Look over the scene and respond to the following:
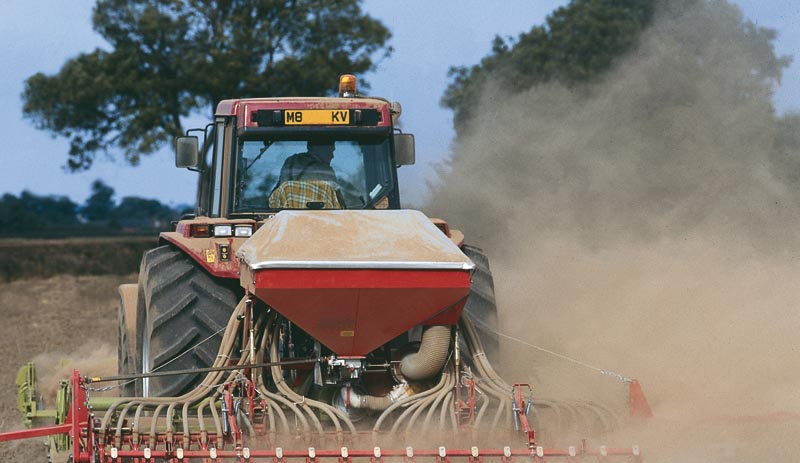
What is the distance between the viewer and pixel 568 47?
29.0 meters

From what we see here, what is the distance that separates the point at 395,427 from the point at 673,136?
941 centimetres

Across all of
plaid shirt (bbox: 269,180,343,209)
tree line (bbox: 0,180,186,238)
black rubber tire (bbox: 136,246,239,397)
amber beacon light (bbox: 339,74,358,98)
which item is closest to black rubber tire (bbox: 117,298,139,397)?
black rubber tire (bbox: 136,246,239,397)

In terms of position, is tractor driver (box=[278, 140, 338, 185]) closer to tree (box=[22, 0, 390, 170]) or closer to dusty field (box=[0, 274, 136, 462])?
Answer: dusty field (box=[0, 274, 136, 462])

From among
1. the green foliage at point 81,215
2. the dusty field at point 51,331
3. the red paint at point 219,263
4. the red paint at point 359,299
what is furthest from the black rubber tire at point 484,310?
the green foliage at point 81,215

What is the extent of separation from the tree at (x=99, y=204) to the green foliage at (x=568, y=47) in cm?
2005

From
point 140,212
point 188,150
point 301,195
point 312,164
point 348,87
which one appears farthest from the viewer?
point 140,212

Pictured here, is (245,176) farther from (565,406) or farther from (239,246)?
(565,406)

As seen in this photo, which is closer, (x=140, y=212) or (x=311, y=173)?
(x=311, y=173)

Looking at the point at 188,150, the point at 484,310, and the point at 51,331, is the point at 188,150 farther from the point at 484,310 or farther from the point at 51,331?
the point at 51,331

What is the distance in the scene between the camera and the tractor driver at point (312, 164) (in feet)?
23.6

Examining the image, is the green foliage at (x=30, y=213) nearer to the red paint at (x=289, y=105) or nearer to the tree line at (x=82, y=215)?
the tree line at (x=82, y=215)

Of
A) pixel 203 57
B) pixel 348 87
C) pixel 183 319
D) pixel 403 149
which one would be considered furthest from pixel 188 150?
pixel 203 57

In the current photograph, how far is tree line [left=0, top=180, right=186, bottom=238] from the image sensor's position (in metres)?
34.2

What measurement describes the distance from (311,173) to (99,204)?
40.1 metres
